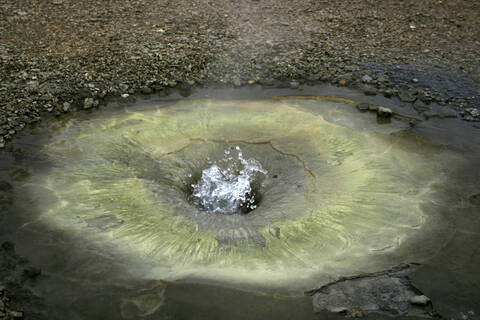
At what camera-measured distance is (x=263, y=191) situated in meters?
4.64

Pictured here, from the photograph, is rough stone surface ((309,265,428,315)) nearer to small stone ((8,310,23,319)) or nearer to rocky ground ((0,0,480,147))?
small stone ((8,310,23,319))

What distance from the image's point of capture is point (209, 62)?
6.76m

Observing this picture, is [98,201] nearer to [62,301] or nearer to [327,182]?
[62,301]

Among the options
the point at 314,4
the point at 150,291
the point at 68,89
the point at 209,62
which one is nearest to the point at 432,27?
the point at 314,4

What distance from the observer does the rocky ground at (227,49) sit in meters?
6.07

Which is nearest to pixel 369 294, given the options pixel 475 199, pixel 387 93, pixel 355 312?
pixel 355 312

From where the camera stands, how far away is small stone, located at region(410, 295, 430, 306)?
10.4 ft

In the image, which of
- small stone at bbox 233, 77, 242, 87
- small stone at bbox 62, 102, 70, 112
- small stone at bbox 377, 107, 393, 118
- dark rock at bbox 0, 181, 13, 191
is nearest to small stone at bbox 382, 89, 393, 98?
small stone at bbox 377, 107, 393, 118

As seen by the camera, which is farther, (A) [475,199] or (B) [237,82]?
(B) [237,82]

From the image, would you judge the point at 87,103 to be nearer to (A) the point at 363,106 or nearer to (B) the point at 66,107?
(B) the point at 66,107

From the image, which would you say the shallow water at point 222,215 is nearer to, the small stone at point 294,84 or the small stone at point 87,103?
the small stone at point 87,103

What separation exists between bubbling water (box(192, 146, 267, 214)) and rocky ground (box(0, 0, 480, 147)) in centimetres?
191

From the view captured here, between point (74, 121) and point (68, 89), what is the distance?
2.44 ft

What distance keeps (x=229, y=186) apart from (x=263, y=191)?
1.29 feet
